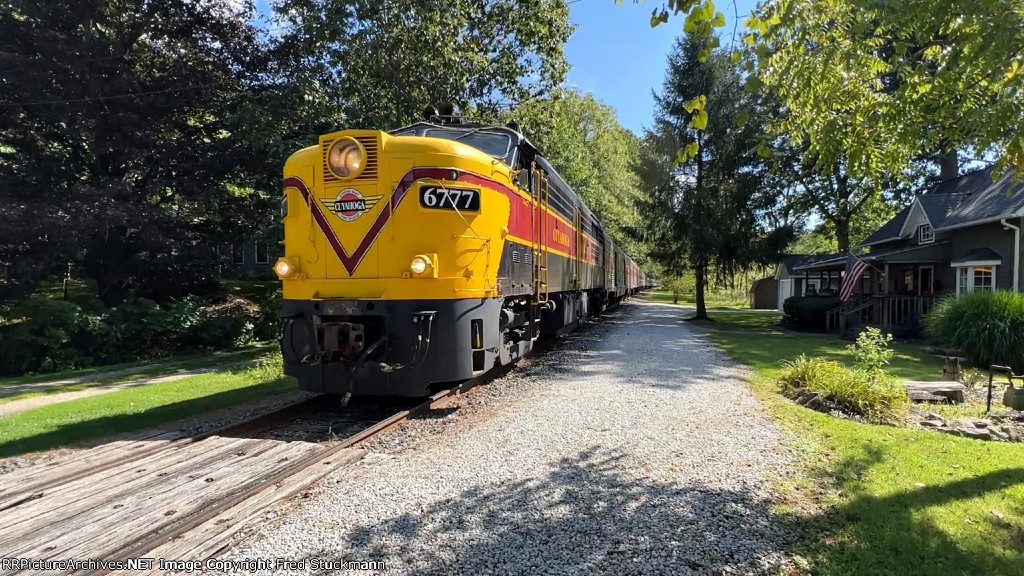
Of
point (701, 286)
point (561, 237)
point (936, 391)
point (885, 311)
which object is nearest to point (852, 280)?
point (885, 311)

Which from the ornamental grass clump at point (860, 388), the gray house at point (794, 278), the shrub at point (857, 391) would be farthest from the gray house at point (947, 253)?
the shrub at point (857, 391)

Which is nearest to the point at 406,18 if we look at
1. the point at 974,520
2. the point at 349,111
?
the point at 349,111

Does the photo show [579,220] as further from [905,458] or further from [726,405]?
[905,458]

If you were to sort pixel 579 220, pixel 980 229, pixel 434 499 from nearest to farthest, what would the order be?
1. pixel 434 499
2. pixel 579 220
3. pixel 980 229

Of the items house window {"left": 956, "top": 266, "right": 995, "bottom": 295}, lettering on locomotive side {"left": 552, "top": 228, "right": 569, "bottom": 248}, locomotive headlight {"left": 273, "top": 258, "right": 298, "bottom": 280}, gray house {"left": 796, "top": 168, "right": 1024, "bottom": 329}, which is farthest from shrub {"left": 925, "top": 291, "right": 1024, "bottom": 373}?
locomotive headlight {"left": 273, "top": 258, "right": 298, "bottom": 280}

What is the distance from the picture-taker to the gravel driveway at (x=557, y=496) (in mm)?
3502

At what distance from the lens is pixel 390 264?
6.38 meters

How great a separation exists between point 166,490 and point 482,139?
18.4 feet

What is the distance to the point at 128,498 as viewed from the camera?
4172 millimetres

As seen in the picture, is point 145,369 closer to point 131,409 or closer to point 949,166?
point 131,409

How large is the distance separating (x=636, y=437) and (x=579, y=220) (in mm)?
8838

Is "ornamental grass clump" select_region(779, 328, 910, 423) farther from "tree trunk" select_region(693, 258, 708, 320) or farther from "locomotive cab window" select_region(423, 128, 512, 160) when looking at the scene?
"tree trunk" select_region(693, 258, 708, 320)

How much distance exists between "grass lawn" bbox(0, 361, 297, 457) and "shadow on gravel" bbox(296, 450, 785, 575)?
4.88 m

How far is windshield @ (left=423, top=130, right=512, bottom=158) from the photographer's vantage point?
775 centimetres
